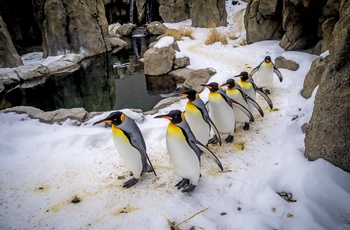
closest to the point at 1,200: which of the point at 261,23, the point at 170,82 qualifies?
the point at 170,82

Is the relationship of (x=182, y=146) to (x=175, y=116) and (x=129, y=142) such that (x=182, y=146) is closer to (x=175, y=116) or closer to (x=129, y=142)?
(x=175, y=116)

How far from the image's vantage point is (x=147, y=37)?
51.5 ft

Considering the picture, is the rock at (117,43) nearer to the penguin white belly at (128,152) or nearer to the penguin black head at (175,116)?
the penguin white belly at (128,152)

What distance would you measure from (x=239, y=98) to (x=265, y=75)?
1.67 metres

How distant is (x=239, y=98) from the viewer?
340 cm

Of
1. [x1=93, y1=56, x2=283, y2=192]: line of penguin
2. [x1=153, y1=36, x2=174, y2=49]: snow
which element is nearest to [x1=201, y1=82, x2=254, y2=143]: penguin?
[x1=93, y1=56, x2=283, y2=192]: line of penguin

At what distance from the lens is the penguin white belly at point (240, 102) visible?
11.1 ft

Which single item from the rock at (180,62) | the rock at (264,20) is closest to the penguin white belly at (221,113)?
the rock at (180,62)

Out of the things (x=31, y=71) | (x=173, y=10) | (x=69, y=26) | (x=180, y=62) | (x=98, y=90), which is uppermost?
(x=173, y=10)

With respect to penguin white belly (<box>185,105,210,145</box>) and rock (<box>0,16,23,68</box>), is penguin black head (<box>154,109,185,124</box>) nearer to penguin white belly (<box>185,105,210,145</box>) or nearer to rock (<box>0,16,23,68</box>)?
penguin white belly (<box>185,105,210,145</box>)

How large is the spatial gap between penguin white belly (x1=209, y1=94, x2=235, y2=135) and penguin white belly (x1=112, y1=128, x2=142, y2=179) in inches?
47.1

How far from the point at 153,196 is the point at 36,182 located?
1.41m

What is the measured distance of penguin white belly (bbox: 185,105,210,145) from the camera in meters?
2.82

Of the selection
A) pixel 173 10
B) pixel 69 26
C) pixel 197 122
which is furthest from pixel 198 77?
pixel 173 10
